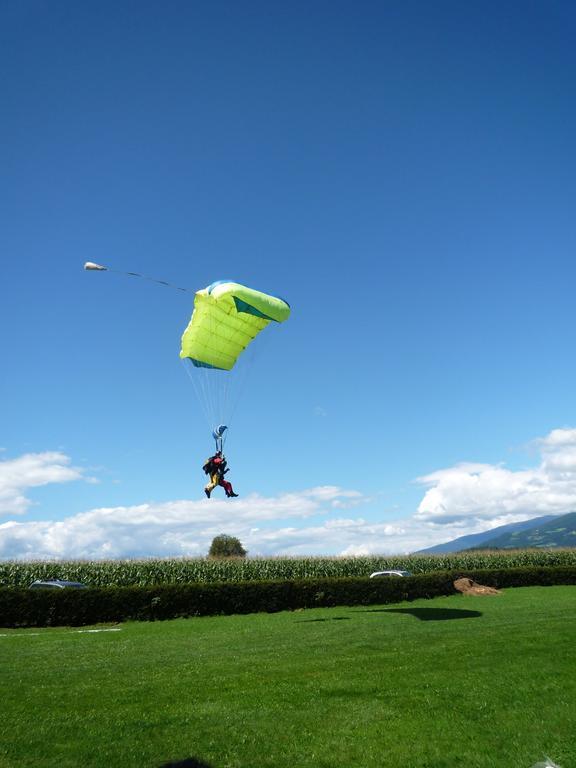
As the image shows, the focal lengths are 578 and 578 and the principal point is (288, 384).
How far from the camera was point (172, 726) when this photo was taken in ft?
30.7

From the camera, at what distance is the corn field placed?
3809 centimetres

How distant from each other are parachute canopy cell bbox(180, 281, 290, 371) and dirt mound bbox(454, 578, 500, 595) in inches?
871

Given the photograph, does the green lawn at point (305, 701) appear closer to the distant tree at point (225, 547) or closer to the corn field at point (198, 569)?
the corn field at point (198, 569)

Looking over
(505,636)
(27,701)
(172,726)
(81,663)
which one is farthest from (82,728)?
(505,636)

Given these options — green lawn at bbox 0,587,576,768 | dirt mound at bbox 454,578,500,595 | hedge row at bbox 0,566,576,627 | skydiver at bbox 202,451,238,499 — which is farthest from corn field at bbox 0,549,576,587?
green lawn at bbox 0,587,576,768

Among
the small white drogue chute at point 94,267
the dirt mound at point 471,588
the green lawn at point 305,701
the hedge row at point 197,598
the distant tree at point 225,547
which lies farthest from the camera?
the distant tree at point 225,547

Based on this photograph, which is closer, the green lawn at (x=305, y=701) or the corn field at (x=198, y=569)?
the green lawn at (x=305, y=701)

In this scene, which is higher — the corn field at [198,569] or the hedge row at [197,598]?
the corn field at [198,569]

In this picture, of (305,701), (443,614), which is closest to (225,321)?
(305,701)

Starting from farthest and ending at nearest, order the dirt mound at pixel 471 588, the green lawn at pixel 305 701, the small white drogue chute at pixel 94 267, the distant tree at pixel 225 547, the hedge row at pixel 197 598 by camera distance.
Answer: the distant tree at pixel 225 547
the dirt mound at pixel 471 588
the hedge row at pixel 197 598
the small white drogue chute at pixel 94 267
the green lawn at pixel 305 701

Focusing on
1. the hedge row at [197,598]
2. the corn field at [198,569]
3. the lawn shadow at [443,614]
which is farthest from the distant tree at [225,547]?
the lawn shadow at [443,614]

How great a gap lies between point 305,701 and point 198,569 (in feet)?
100

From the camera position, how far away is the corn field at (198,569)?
125ft

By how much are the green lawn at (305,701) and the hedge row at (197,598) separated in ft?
36.4
